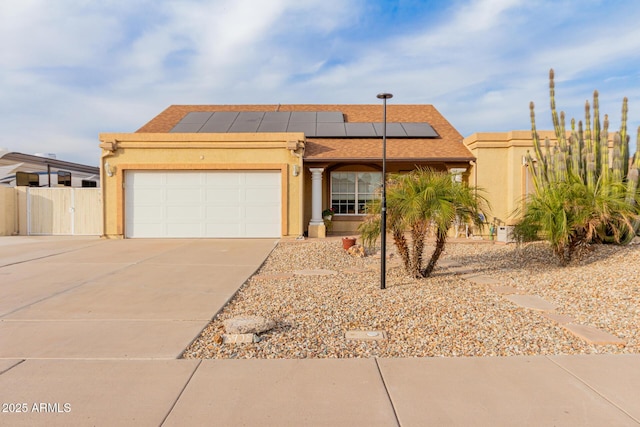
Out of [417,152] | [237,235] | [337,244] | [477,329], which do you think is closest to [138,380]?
[477,329]

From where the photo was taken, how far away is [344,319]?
5375 millimetres

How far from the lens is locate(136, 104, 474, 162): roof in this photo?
15098 millimetres

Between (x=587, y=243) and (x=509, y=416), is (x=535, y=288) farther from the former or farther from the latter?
(x=509, y=416)

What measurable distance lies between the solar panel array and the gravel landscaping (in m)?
8.34

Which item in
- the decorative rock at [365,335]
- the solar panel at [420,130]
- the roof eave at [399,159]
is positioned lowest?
the decorative rock at [365,335]

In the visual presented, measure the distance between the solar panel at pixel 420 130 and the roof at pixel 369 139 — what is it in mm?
238

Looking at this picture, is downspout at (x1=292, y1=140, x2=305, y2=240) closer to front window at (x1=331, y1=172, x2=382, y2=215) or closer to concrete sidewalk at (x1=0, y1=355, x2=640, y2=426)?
Result: front window at (x1=331, y1=172, x2=382, y2=215)

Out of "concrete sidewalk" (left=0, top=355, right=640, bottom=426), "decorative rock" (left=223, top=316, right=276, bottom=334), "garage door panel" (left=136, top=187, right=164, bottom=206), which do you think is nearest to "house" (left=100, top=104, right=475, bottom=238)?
"garage door panel" (left=136, top=187, right=164, bottom=206)

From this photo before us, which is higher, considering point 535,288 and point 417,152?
point 417,152

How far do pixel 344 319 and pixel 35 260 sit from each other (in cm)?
854

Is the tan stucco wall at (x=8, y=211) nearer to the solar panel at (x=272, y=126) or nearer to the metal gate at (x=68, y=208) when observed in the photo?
the metal gate at (x=68, y=208)

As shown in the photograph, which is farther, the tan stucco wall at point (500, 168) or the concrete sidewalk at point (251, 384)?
the tan stucco wall at point (500, 168)

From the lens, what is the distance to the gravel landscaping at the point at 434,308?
4.42 metres

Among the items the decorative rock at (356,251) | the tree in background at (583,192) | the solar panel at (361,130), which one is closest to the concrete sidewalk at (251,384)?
the tree in background at (583,192)
